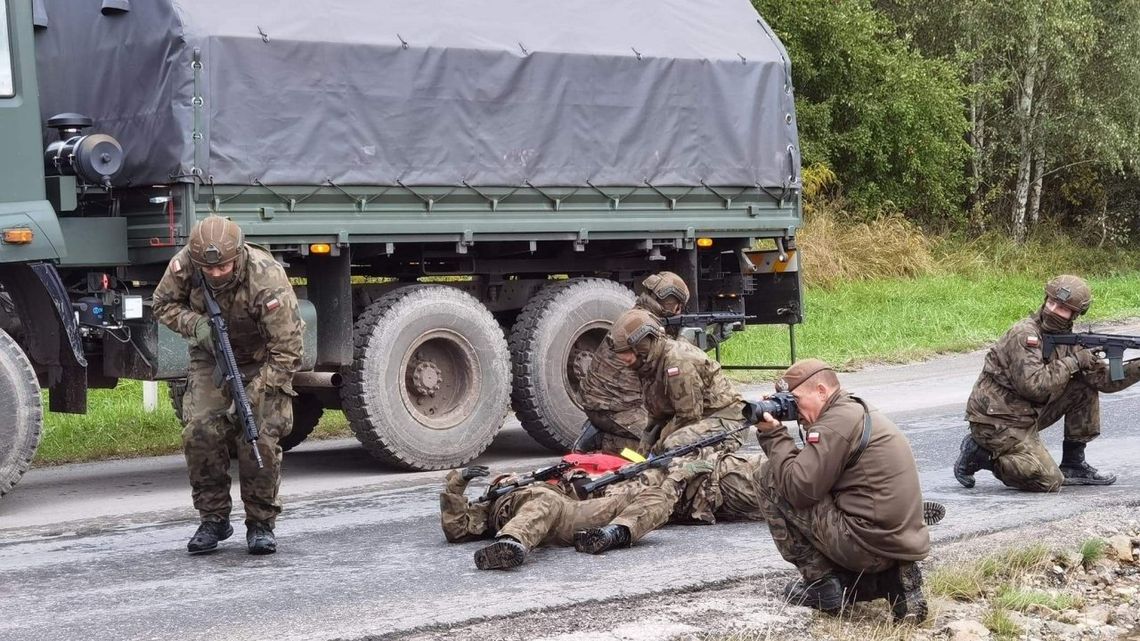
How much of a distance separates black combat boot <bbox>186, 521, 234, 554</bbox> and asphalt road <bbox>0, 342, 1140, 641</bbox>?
0.06 m

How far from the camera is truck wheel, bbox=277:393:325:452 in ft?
38.0

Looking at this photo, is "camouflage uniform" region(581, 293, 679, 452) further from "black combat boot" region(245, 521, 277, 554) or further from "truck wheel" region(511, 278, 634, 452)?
"black combat boot" region(245, 521, 277, 554)

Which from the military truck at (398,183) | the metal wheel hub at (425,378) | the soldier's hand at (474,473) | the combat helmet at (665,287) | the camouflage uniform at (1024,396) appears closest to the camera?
the soldier's hand at (474,473)

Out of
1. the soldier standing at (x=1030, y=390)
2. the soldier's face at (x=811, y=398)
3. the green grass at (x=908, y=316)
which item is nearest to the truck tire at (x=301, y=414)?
the soldier standing at (x=1030, y=390)

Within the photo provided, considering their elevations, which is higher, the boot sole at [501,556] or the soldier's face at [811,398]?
the soldier's face at [811,398]

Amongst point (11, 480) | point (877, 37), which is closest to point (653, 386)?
point (11, 480)

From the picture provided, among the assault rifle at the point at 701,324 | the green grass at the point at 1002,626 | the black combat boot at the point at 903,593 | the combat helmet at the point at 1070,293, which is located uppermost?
the combat helmet at the point at 1070,293

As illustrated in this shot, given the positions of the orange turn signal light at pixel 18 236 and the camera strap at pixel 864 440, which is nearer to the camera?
the camera strap at pixel 864 440

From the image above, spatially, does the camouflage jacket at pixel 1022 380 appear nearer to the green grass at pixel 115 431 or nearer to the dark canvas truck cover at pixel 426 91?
the dark canvas truck cover at pixel 426 91

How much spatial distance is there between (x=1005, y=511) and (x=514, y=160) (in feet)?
14.1

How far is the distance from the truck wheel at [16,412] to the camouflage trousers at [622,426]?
337cm

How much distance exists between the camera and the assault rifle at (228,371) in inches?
286

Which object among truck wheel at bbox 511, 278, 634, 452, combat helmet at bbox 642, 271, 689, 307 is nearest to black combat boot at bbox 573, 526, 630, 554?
combat helmet at bbox 642, 271, 689, 307

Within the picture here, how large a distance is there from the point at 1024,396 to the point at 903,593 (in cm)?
308
